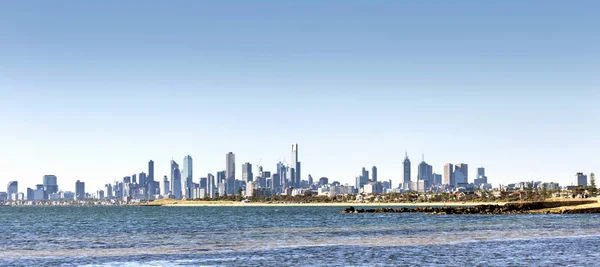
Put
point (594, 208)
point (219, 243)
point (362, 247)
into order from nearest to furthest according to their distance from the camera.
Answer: point (362, 247), point (219, 243), point (594, 208)

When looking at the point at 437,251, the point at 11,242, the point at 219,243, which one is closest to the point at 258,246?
the point at 219,243

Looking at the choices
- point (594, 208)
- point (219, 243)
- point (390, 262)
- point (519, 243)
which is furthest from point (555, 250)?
point (594, 208)

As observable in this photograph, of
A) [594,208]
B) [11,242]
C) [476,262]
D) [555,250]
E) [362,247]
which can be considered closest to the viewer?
[476,262]

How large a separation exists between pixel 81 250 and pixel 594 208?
116345 millimetres

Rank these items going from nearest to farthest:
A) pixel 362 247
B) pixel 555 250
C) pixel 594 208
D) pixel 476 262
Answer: pixel 476 262, pixel 555 250, pixel 362 247, pixel 594 208

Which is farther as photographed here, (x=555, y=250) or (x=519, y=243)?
(x=519, y=243)

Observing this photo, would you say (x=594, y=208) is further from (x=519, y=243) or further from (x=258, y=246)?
(x=258, y=246)

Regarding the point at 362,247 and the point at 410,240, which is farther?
the point at 410,240

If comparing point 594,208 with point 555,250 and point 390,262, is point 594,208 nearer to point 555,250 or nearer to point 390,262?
point 555,250

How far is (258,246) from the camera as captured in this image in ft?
212

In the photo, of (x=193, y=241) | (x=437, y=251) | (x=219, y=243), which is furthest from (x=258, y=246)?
(x=437, y=251)

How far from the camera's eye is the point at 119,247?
6519cm

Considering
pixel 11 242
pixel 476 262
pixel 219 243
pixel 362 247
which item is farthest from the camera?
pixel 11 242

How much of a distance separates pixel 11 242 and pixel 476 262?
47622 millimetres
